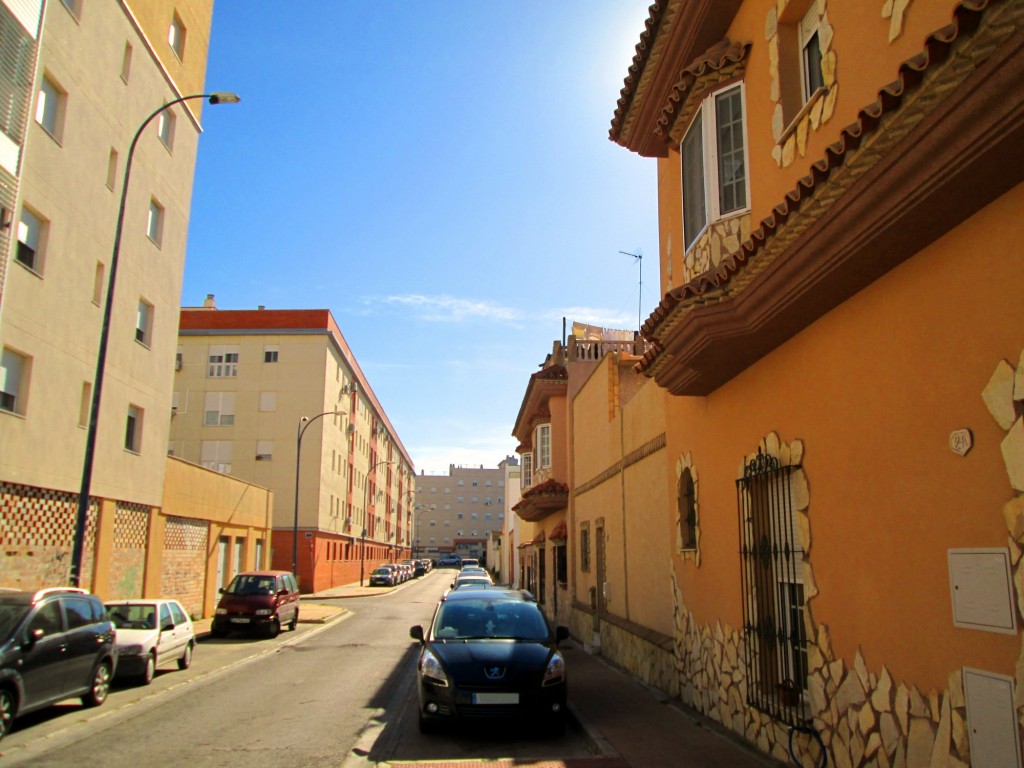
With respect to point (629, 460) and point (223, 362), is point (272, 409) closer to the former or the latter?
point (223, 362)

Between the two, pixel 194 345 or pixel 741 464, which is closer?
pixel 741 464

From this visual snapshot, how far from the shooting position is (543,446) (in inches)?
1136

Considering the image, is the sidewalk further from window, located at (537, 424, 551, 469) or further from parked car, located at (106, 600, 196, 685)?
window, located at (537, 424, 551, 469)

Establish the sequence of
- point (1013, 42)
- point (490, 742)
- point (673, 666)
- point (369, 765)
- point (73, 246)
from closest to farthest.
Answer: point (1013, 42) → point (369, 765) → point (490, 742) → point (673, 666) → point (73, 246)

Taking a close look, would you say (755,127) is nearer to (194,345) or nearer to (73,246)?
(73,246)

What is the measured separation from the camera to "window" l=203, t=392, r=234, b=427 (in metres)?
46.5

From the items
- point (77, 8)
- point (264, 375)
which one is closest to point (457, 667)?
point (77, 8)

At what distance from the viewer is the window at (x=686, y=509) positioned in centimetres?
1050

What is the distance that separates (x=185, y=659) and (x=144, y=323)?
11.0m

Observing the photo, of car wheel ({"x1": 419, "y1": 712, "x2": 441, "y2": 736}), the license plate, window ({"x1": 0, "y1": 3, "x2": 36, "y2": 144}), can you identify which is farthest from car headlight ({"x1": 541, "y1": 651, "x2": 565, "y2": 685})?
window ({"x1": 0, "y1": 3, "x2": 36, "y2": 144})

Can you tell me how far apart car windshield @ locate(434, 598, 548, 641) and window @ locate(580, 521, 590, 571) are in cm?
930

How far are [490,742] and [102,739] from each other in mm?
4429

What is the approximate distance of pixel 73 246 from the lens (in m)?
17.8

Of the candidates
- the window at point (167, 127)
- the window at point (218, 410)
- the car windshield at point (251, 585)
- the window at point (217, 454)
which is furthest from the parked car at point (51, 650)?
the window at point (218, 410)
